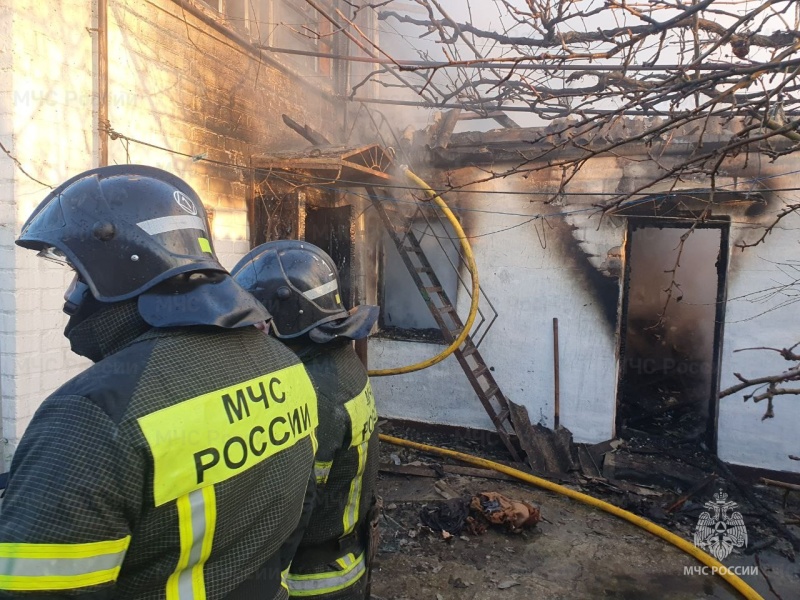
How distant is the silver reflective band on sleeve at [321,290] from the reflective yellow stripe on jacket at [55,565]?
1650 millimetres

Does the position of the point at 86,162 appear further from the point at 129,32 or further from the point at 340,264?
the point at 340,264

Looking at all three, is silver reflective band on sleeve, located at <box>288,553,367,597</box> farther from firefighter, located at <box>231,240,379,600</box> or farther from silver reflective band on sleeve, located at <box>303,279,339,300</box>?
silver reflective band on sleeve, located at <box>303,279,339,300</box>

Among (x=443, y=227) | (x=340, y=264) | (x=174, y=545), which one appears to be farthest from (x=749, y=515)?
(x=174, y=545)

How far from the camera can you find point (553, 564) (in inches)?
174

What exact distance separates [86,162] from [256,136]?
2413mm

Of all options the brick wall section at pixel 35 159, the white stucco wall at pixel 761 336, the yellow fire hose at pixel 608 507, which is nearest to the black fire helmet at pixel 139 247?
the brick wall section at pixel 35 159

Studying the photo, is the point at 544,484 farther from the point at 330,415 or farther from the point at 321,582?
the point at 330,415

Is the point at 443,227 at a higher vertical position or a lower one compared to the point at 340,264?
higher

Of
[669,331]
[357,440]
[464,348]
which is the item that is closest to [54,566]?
[357,440]

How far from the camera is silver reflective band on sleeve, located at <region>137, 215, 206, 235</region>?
4.30 ft

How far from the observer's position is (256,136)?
591cm

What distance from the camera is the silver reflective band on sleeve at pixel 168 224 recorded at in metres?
1.31

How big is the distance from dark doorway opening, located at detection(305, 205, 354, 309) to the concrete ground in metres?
3.10

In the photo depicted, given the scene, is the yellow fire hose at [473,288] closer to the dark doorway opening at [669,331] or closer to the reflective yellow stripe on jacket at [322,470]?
the dark doorway opening at [669,331]
